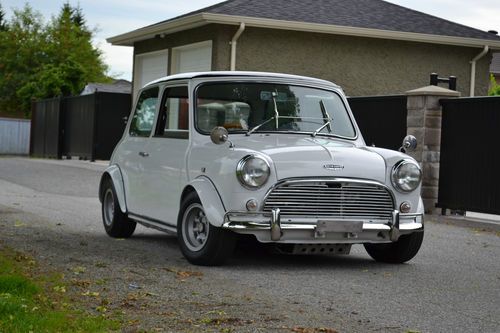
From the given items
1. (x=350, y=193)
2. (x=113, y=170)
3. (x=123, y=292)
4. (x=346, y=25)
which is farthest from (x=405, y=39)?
(x=123, y=292)

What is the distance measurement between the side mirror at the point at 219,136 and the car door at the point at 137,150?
1.51 meters

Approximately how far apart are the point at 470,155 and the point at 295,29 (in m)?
10.3

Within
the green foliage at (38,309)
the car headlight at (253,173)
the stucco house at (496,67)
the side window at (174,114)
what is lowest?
the green foliage at (38,309)

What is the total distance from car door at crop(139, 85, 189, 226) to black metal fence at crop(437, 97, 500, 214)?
6462mm

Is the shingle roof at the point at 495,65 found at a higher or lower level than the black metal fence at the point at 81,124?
higher

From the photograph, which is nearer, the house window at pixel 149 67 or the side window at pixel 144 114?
the side window at pixel 144 114

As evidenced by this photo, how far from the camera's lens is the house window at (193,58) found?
25.3 meters

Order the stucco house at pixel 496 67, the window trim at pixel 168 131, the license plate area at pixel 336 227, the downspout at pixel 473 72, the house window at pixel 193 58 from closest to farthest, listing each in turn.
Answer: the license plate area at pixel 336 227
the window trim at pixel 168 131
the house window at pixel 193 58
the downspout at pixel 473 72
the stucco house at pixel 496 67

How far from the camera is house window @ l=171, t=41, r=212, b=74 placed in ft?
82.9

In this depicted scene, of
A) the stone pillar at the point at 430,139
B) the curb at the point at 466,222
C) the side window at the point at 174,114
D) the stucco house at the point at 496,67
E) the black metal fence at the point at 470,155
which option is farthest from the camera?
the stucco house at the point at 496,67

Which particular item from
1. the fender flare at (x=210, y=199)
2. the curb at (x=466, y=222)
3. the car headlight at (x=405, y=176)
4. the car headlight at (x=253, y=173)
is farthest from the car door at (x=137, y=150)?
the curb at (x=466, y=222)

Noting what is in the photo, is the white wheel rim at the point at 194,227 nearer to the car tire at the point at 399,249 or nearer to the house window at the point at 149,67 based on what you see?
the car tire at the point at 399,249

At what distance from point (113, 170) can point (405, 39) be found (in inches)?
665

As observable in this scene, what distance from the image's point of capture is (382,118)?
17.7m
